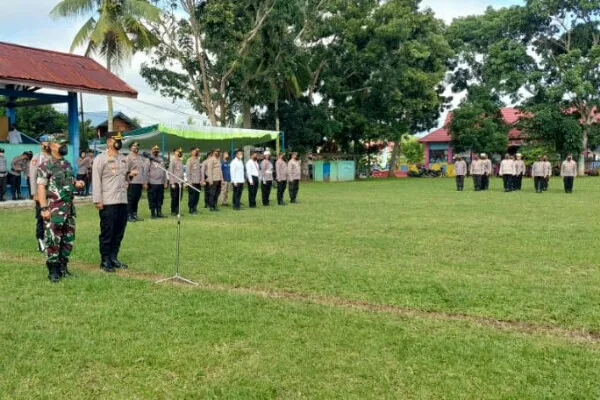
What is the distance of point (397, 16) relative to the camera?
1409 inches

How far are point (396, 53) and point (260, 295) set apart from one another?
106 feet

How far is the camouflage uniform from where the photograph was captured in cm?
673

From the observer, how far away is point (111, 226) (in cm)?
748

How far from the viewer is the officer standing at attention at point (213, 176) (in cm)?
1606

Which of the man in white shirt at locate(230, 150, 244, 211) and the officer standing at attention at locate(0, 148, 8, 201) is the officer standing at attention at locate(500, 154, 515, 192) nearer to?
the man in white shirt at locate(230, 150, 244, 211)

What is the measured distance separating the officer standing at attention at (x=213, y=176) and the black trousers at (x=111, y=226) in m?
8.35

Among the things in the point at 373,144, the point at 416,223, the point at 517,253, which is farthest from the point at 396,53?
the point at 517,253

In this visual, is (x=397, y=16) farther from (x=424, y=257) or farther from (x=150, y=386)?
(x=150, y=386)

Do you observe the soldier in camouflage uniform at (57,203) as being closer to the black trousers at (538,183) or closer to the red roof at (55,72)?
the red roof at (55,72)

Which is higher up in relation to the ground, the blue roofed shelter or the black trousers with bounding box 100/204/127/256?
the blue roofed shelter

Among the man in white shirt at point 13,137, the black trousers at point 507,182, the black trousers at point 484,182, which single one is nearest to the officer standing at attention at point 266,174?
the man in white shirt at point 13,137

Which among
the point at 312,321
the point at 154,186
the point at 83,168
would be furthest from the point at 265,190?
the point at 312,321

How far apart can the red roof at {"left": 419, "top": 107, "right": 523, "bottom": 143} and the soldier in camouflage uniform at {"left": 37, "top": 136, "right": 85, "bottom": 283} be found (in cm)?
4025

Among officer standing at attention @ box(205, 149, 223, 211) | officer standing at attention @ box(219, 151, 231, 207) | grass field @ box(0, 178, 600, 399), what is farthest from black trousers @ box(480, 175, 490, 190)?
grass field @ box(0, 178, 600, 399)
